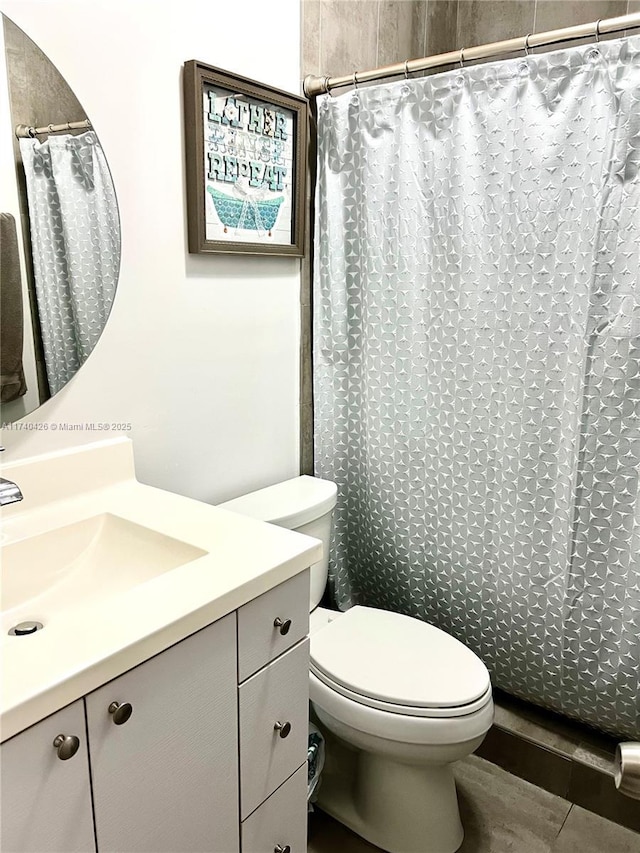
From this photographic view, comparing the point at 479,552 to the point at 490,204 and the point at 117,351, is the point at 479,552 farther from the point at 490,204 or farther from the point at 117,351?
the point at 117,351

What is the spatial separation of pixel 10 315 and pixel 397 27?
1.60m

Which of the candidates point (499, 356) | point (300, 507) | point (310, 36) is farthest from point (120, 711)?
point (310, 36)

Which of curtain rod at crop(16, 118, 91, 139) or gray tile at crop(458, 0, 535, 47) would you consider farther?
gray tile at crop(458, 0, 535, 47)

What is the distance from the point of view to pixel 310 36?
1779mm

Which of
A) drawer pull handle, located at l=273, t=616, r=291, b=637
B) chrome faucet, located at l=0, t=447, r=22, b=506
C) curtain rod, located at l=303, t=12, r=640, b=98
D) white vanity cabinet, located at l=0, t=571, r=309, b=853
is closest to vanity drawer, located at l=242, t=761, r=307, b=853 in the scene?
white vanity cabinet, located at l=0, t=571, r=309, b=853

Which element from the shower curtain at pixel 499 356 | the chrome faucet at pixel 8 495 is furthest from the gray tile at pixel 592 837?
the chrome faucet at pixel 8 495

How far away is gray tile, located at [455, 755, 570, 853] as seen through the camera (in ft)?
5.22

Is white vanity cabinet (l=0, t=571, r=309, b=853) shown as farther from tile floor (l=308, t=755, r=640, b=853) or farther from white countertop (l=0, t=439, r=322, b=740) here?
tile floor (l=308, t=755, r=640, b=853)

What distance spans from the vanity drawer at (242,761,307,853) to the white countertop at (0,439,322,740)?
1.47 ft

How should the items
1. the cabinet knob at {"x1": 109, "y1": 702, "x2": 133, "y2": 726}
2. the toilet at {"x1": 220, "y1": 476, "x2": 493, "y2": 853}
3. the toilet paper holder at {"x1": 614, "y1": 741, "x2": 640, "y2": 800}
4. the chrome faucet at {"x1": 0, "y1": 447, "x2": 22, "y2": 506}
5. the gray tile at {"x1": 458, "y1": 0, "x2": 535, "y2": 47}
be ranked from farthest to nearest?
the gray tile at {"x1": 458, "y1": 0, "x2": 535, "y2": 47}
the toilet at {"x1": 220, "y1": 476, "x2": 493, "y2": 853}
the chrome faucet at {"x1": 0, "y1": 447, "x2": 22, "y2": 506}
the cabinet knob at {"x1": 109, "y1": 702, "x2": 133, "y2": 726}
the toilet paper holder at {"x1": 614, "y1": 741, "x2": 640, "y2": 800}

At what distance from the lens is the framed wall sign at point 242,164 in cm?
150

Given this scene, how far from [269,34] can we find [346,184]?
42 cm

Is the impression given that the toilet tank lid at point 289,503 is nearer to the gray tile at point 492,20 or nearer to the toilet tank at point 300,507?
the toilet tank at point 300,507

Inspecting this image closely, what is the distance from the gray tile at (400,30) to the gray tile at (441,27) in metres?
0.04
